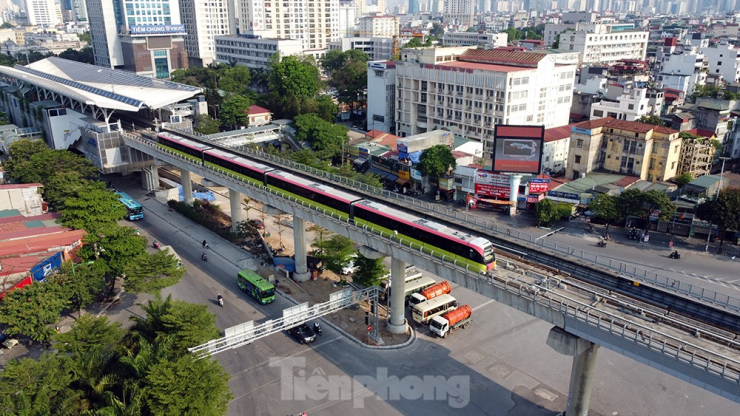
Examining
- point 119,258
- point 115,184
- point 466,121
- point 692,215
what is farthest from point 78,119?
point 692,215

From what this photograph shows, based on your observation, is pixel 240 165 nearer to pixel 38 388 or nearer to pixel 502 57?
pixel 38 388

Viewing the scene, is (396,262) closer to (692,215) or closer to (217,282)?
(217,282)

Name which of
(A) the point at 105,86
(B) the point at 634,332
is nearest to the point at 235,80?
(A) the point at 105,86

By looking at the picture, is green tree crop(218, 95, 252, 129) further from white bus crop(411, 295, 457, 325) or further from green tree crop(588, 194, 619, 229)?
white bus crop(411, 295, 457, 325)

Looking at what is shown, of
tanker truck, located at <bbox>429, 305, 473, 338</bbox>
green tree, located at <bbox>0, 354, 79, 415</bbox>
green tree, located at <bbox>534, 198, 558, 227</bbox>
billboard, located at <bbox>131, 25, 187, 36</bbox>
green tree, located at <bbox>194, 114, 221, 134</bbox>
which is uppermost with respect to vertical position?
billboard, located at <bbox>131, 25, 187, 36</bbox>

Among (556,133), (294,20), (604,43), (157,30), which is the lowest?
(556,133)

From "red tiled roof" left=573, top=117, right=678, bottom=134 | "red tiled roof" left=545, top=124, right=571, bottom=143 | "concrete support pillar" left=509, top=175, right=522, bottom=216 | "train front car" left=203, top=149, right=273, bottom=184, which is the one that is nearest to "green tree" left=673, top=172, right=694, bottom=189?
"red tiled roof" left=573, top=117, right=678, bottom=134

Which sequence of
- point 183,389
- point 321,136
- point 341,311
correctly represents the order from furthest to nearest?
point 321,136 < point 341,311 < point 183,389
